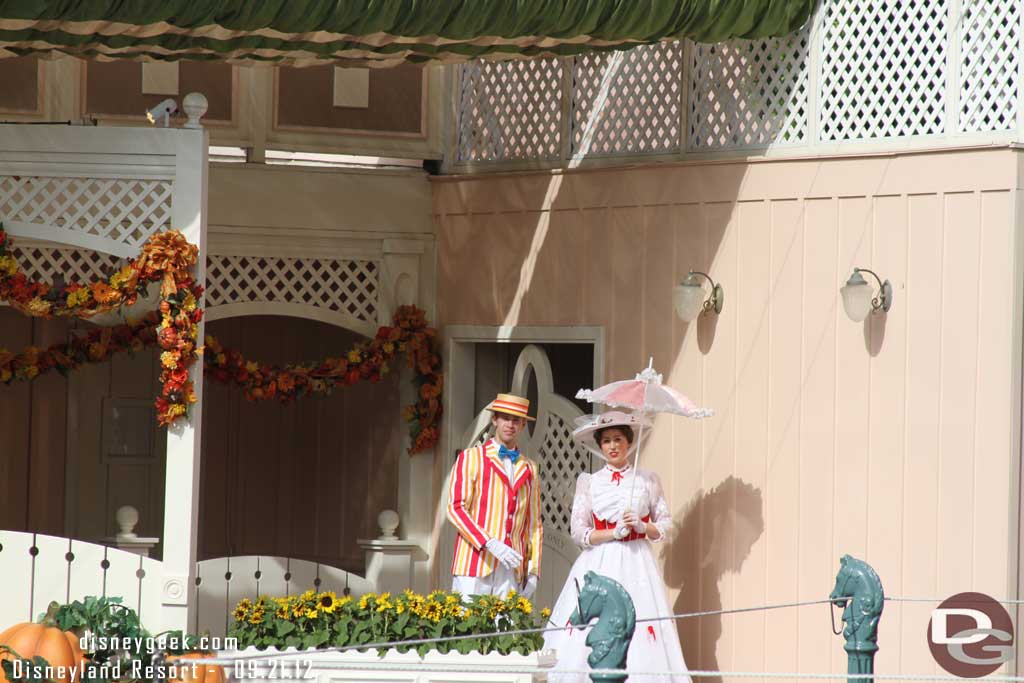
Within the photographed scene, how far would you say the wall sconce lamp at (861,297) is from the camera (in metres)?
8.01

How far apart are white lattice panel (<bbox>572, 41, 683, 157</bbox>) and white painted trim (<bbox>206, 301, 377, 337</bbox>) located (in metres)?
1.92

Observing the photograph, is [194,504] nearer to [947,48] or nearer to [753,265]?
[753,265]

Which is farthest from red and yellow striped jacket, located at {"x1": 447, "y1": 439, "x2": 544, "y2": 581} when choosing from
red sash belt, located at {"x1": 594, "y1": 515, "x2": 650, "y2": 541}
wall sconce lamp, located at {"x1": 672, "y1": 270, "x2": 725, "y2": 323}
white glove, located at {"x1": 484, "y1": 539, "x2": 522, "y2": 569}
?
wall sconce lamp, located at {"x1": 672, "y1": 270, "x2": 725, "y2": 323}

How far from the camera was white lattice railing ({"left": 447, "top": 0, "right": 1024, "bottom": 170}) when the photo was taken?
792 cm

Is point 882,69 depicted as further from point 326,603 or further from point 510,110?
point 326,603

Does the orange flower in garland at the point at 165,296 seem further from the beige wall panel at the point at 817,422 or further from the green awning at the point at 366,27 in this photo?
the beige wall panel at the point at 817,422

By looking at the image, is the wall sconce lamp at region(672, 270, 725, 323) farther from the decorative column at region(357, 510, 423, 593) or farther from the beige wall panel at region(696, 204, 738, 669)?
the decorative column at region(357, 510, 423, 593)

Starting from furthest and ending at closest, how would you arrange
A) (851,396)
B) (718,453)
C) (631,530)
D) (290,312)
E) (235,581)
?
(290,312), (235,581), (718,453), (631,530), (851,396)

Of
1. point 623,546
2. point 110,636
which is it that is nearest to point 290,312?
point 623,546

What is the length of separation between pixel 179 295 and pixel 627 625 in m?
3.38

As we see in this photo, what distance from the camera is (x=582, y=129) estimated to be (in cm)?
973

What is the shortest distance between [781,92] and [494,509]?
2730mm

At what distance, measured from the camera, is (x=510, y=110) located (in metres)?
10.2

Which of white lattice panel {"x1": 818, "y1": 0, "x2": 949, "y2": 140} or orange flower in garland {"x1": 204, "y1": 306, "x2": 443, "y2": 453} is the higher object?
white lattice panel {"x1": 818, "y1": 0, "x2": 949, "y2": 140}
